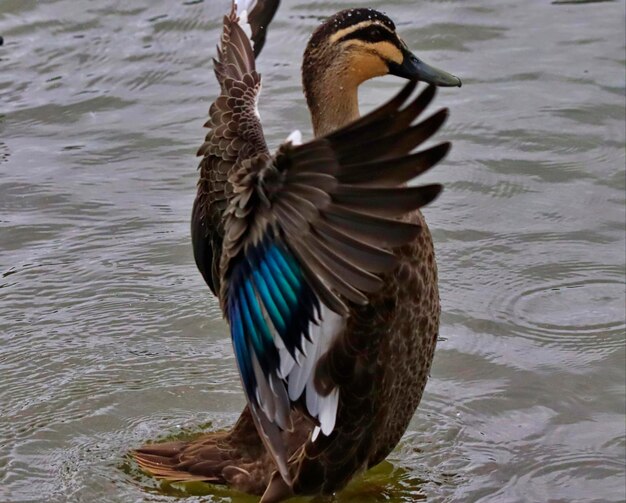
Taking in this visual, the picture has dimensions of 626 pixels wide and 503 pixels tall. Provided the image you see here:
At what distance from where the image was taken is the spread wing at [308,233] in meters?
3.72

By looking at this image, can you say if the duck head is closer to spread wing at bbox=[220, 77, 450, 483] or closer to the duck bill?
the duck bill

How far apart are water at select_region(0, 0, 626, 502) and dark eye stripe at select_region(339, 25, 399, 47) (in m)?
1.71

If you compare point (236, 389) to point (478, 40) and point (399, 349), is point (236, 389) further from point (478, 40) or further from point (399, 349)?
point (478, 40)

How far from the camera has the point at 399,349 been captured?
5012 millimetres

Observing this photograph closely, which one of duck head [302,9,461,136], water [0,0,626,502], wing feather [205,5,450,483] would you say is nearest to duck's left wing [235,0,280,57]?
duck head [302,9,461,136]

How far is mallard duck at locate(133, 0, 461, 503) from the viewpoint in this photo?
3.80 m

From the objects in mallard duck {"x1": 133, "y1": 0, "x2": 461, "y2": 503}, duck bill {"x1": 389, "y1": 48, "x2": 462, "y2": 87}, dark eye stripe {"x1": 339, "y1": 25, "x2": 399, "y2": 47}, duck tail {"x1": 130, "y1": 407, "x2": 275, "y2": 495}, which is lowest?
duck tail {"x1": 130, "y1": 407, "x2": 275, "y2": 495}

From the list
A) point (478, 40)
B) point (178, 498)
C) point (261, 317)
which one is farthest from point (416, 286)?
point (478, 40)

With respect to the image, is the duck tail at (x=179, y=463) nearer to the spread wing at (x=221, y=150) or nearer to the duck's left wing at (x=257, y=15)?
the spread wing at (x=221, y=150)

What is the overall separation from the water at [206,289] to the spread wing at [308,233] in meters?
1.18

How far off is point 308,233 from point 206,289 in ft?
9.81

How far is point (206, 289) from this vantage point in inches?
271

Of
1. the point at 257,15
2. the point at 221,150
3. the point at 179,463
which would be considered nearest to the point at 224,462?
the point at 179,463

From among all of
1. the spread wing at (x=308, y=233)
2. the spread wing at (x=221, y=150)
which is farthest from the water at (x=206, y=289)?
the spread wing at (x=308, y=233)
